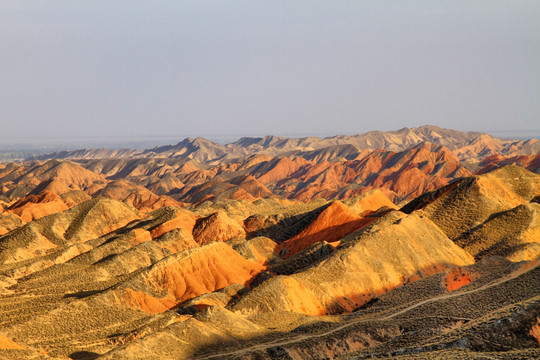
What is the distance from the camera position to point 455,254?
344 feet

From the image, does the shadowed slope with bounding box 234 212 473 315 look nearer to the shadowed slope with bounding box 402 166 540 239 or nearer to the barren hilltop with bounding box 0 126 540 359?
the barren hilltop with bounding box 0 126 540 359

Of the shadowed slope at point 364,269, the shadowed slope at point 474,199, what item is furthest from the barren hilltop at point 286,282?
the shadowed slope at point 474,199

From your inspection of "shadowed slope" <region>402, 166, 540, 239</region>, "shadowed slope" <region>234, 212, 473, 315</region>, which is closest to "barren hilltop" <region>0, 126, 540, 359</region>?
"shadowed slope" <region>234, 212, 473, 315</region>

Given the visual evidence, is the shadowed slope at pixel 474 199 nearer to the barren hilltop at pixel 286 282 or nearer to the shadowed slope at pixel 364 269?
the barren hilltop at pixel 286 282

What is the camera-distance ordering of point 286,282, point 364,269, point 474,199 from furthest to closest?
point 474,199, point 364,269, point 286,282

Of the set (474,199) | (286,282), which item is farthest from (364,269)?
(474,199)

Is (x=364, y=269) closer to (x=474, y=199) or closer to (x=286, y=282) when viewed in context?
(x=286, y=282)

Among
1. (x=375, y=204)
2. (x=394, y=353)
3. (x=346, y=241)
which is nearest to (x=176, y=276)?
(x=346, y=241)

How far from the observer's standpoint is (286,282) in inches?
3273

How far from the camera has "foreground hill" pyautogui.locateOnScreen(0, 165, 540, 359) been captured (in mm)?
59438

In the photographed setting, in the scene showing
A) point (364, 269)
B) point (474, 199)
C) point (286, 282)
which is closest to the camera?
point (286, 282)

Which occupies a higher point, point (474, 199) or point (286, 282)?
point (474, 199)

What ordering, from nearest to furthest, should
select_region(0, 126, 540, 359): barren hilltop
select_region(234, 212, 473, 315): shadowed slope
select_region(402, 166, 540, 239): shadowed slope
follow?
select_region(0, 126, 540, 359): barren hilltop, select_region(234, 212, 473, 315): shadowed slope, select_region(402, 166, 540, 239): shadowed slope

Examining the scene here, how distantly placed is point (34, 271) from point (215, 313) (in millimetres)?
53643
